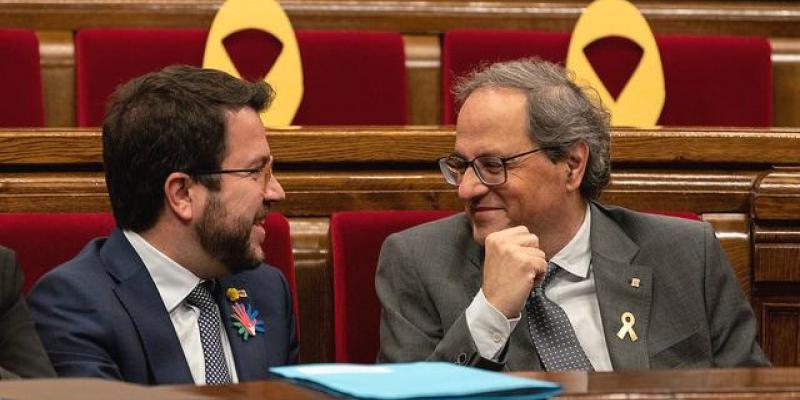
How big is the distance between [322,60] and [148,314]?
54 cm

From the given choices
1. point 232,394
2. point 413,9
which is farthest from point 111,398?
point 413,9

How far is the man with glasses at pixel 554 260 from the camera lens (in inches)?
32.2

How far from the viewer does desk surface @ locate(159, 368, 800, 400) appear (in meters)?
0.48

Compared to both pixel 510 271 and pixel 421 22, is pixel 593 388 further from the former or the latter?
pixel 421 22

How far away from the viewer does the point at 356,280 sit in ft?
2.81

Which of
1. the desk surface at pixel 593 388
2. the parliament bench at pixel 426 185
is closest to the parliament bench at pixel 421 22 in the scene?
the parliament bench at pixel 426 185

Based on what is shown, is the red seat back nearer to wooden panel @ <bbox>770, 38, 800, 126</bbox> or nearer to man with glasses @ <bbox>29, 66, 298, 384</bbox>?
man with glasses @ <bbox>29, 66, 298, 384</bbox>

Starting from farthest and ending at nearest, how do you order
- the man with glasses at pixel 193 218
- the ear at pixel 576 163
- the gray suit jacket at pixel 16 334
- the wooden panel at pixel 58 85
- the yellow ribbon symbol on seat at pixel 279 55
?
the wooden panel at pixel 58 85 → the yellow ribbon symbol on seat at pixel 279 55 → the ear at pixel 576 163 → the man with glasses at pixel 193 218 → the gray suit jacket at pixel 16 334

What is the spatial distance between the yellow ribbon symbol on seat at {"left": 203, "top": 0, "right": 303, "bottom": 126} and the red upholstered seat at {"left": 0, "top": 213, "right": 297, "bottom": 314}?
0.31m

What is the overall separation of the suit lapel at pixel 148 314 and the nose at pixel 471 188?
7.8 inches

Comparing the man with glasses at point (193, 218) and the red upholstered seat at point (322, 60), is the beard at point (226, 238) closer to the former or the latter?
the man with glasses at point (193, 218)

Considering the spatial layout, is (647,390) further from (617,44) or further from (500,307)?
(617,44)

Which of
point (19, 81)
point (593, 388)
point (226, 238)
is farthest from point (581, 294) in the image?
point (19, 81)

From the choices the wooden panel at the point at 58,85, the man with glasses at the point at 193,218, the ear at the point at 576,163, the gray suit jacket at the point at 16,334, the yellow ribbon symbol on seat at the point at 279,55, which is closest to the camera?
the gray suit jacket at the point at 16,334
